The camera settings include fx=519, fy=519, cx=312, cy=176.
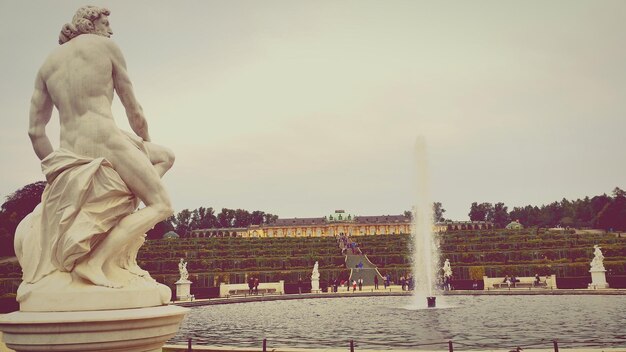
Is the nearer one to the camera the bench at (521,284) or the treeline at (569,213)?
the bench at (521,284)

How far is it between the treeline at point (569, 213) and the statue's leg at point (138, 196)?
12172 cm

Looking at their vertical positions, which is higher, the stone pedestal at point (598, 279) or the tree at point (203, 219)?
the tree at point (203, 219)

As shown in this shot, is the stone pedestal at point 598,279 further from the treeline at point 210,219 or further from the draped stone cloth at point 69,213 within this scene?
the treeline at point 210,219

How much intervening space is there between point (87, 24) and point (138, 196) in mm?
2133

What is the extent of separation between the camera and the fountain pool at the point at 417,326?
43.3 ft

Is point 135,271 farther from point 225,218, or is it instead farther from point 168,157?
point 225,218

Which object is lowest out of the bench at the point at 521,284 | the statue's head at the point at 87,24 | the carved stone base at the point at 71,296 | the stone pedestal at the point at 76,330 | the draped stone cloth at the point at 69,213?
the bench at the point at 521,284

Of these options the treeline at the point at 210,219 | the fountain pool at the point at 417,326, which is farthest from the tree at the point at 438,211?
the fountain pool at the point at 417,326

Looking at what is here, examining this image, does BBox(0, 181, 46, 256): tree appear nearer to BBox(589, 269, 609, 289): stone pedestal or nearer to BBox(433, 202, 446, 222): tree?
BBox(589, 269, 609, 289): stone pedestal

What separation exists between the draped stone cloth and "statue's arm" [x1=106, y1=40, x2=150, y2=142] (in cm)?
90

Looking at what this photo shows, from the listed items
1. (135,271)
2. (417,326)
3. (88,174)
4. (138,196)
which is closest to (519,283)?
(417,326)

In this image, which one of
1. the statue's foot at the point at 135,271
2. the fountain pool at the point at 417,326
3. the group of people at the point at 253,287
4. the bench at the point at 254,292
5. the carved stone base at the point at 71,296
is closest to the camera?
the carved stone base at the point at 71,296

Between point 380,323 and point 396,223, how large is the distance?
143 meters

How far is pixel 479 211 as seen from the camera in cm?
17350
